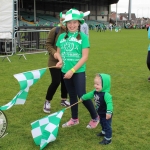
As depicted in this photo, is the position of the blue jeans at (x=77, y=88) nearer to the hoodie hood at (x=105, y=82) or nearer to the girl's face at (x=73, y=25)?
the hoodie hood at (x=105, y=82)

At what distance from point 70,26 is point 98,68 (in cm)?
595

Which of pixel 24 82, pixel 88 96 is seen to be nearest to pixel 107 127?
pixel 88 96

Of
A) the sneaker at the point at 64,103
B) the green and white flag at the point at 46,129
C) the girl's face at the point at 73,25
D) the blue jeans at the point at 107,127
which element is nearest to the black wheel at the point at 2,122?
the green and white flag at the point at 46,129

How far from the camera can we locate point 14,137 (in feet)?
12.5

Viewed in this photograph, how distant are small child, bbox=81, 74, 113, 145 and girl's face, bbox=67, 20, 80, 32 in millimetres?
713

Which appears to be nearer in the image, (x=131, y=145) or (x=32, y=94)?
(x=131, y=145)

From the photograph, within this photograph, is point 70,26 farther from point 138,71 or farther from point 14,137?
point 138,71

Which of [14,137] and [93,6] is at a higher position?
[93,6]

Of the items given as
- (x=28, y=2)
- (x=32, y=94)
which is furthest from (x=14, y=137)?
(x=28, y=2)

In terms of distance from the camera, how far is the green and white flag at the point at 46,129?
3.49m

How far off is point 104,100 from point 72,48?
0.81m

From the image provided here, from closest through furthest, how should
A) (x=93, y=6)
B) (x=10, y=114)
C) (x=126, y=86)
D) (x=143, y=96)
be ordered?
1. (x=10, y=114)
2. (x=143, y=96)
3. (x=126, y=86)
4. (x=93, y=6)

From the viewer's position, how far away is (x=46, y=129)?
348 centimetres

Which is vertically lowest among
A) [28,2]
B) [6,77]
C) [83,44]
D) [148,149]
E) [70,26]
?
[148,149]
